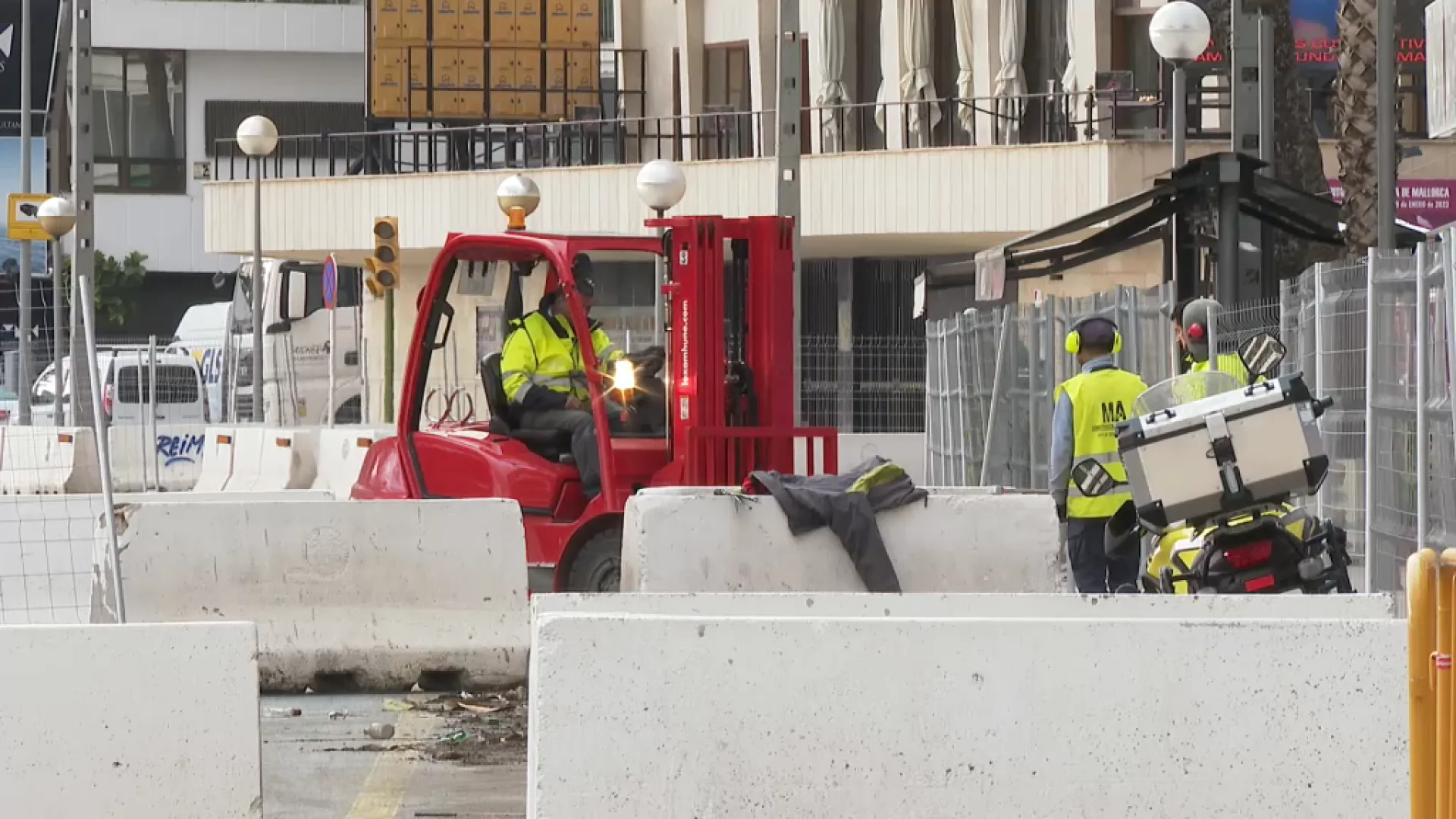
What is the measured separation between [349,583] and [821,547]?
2.32 m

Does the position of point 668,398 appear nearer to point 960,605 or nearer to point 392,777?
point 392,777

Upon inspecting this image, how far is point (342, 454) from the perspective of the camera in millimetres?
25625

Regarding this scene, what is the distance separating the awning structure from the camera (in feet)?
59.3

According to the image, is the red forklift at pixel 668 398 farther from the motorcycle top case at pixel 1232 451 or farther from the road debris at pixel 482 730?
the motorcycle top case at pixel 1232 451

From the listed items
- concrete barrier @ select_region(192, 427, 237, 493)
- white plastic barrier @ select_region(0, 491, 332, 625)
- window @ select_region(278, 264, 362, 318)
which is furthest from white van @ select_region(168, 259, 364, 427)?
white plastic barrier @ select_region(0, 491, 332, 625)

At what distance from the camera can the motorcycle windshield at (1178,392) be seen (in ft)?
30.9

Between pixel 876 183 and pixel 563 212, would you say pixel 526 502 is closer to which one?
pixel 876 183

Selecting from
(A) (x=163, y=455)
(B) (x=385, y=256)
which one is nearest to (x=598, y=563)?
(B) (x=385, y=256)

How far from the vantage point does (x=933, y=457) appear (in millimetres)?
23859

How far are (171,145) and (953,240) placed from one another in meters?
31.4

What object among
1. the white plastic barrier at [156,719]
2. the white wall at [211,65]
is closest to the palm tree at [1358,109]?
the white plastic barrier at [156,719]

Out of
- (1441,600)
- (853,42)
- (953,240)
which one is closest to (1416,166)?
(953,240)

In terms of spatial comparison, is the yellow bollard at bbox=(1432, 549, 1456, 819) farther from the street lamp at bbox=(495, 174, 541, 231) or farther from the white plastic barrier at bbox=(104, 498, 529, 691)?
the street lamp at bbox=(495, 174, 541, 231)

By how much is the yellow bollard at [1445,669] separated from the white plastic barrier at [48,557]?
864 cm
